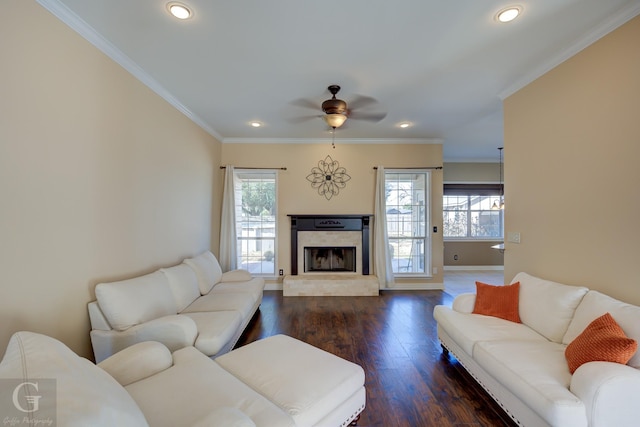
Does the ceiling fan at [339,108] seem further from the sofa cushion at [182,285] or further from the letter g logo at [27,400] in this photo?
the letter g logo at [27,400]

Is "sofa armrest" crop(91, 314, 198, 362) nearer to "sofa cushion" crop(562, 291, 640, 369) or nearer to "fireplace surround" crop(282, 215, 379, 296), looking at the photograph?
"fireplace surround" crop(282, 215, 379, 296)

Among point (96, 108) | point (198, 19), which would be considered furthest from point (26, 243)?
point (198, 19)

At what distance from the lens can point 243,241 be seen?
5.10 m

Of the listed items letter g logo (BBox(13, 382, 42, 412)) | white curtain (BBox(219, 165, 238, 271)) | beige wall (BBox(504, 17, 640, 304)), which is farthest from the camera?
white curtain (BBox(219, 165, 238, 271))

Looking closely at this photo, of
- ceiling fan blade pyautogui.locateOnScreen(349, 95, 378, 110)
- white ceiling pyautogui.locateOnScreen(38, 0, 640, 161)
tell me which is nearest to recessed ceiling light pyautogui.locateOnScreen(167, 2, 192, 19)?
white ceiling pyautogui.locateOnScreen(38, 0, 640, 161)

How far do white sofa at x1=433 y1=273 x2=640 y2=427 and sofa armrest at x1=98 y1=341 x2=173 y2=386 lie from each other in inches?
87.0

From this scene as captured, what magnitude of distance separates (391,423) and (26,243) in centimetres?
267

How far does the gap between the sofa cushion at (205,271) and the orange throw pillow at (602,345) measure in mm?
3500

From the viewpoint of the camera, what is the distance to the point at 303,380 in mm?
1523

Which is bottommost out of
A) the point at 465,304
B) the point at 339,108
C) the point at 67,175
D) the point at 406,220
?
the point at 465,304

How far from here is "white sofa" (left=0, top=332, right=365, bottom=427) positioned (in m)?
0.85

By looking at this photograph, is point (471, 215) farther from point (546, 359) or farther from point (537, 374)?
point (537, 374)

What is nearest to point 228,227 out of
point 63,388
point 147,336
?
point 147,336

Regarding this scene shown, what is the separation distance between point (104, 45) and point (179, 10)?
2.96 feet
